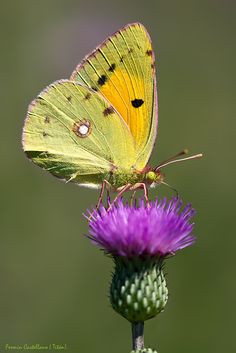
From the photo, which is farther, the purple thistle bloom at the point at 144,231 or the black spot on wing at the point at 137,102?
the black spot on wing at the point at 137,102

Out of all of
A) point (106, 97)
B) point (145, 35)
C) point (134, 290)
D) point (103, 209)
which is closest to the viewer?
point (134, 290)

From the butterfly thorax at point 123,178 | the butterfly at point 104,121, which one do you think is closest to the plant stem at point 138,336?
the butterfly at point 104,121

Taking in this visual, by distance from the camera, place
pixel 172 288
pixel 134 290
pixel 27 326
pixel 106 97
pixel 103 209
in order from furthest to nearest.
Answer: pixel 172 288, pixel 27 326, pixel 106 97, pixel 103 209, pixel 134 290

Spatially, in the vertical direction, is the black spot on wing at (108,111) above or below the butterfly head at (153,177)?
above

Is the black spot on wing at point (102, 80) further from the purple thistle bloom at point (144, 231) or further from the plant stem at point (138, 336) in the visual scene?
the plant stem at point (138, 336)

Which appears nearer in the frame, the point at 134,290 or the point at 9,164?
the point at 134,290

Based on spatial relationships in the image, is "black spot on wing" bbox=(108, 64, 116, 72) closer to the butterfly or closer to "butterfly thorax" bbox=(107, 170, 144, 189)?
the butterfly

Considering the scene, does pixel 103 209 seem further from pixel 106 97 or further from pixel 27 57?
pixel 27 57

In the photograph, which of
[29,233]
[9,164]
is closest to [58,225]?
[29,233]
